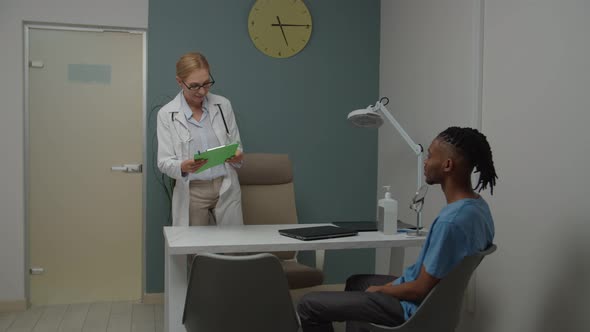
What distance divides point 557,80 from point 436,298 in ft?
3.72

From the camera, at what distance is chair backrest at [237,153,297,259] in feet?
Answer: 11.0

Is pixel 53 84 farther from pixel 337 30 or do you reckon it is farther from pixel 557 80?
pixel 557 80

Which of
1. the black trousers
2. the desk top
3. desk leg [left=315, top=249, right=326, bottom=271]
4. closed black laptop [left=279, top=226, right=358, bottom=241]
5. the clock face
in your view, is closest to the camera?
the black trousers

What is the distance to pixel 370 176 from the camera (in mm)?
4137

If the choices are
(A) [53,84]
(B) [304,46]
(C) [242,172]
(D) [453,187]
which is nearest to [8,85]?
(A) [53,84]

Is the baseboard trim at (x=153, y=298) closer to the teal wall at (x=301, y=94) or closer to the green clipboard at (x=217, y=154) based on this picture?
the teal wall at (x=301, y=94)

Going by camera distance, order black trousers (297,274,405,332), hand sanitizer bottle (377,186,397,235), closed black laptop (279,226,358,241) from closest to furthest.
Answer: black trousers (297,274,405,332), closed black laptop (279,226,358,241), hand sanitizer bottle (377,186,397,235)

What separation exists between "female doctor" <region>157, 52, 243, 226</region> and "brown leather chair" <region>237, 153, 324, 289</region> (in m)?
0.42

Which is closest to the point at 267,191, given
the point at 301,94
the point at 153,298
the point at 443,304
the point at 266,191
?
the point at 266,191

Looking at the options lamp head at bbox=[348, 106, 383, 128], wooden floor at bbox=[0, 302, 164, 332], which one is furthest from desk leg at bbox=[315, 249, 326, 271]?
wooden floor at bbox=[0, 302, 164, 332]

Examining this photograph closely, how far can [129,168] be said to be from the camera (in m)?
3.80

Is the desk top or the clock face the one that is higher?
the clock face

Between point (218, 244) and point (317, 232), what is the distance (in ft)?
1.47

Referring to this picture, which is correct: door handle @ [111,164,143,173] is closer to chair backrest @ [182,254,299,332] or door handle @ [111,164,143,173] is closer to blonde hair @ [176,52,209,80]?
blonde hair @ [176,52,209,80]
